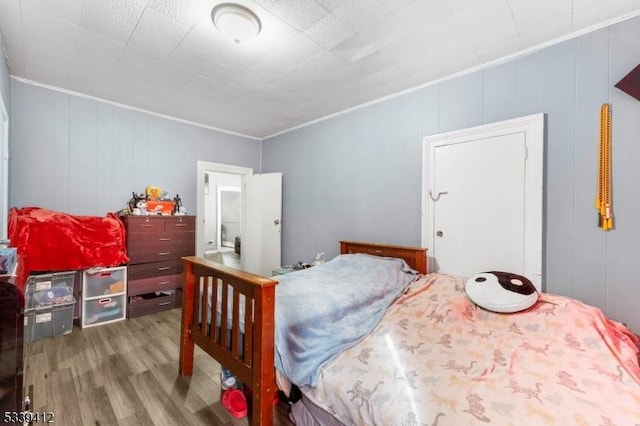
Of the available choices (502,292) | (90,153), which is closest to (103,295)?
(90,153)

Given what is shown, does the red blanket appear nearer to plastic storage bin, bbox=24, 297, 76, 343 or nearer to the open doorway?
plastic storage bin, bbox=24, 297, 76, 343

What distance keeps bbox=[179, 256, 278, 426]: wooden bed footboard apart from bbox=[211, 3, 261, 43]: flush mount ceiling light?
1559 millimetres

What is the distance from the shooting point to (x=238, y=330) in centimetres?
163

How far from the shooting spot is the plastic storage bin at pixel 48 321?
2615 millimetres

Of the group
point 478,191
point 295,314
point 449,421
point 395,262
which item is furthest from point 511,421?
point 478,191

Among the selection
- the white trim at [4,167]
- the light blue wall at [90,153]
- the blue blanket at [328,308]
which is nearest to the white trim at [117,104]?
the light blue wall at [90,153]

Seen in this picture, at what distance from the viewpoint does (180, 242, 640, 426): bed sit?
111cm

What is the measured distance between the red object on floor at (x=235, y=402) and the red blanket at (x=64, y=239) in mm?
2137

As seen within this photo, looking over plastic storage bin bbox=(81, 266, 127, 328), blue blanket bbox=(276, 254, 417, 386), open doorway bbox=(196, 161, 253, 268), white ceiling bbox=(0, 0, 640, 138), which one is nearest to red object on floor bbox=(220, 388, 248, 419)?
blue blanket bbox=(276, 254, 417, 386)

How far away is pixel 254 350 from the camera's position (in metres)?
1.48

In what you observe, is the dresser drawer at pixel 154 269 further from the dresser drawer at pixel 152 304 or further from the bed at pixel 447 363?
the bed at pixel 447 363

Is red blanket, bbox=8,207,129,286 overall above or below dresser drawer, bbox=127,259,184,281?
above

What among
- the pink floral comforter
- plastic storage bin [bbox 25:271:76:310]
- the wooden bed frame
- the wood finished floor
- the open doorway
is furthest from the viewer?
the open doorway

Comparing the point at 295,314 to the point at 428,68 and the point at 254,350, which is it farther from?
the point at 428,68
